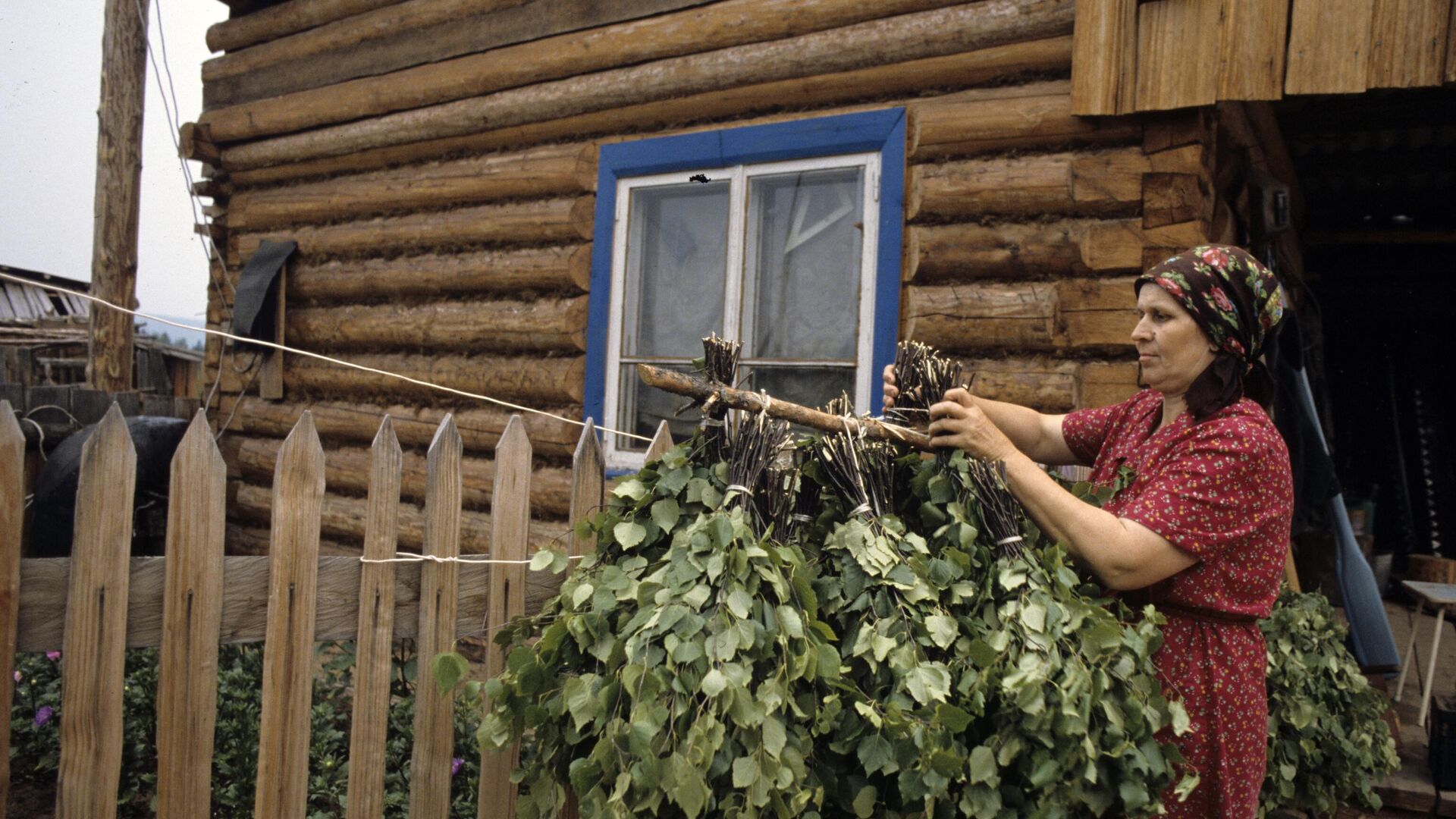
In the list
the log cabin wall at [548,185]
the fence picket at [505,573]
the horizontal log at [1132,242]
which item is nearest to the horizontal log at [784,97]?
the log cabin wall at [548,185]

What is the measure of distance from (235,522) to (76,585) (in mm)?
5605

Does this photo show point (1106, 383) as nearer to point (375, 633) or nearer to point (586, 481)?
point (586, 481)

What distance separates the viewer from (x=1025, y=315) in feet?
13.2

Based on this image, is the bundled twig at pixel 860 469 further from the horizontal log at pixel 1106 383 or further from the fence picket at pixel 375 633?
the horizontal log at pixel 1106 383

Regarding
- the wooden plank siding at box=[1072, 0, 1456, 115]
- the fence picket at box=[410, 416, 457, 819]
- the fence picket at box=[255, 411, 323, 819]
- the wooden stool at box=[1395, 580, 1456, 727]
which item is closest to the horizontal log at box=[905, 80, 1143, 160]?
the wooden plank siding at box=[1072, 0, 1456, 115]

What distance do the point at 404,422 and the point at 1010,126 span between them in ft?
13.2

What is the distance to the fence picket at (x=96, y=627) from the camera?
186 centimetres

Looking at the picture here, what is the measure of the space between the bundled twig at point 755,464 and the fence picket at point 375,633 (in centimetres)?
86

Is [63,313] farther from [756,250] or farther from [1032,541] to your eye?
[1032,541]

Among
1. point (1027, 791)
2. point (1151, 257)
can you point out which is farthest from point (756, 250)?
point (1027, 791)

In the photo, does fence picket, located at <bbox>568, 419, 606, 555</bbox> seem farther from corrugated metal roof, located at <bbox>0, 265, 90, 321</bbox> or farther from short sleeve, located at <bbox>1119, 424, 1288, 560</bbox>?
corrugated metal roof, located at <bbox>0, 265, 90, 321</bbox>

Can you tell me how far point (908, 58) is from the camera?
4.33 metres

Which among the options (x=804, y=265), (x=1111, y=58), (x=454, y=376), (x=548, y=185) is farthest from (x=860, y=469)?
(x=454, y=376)

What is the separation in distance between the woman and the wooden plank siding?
1.91 m
